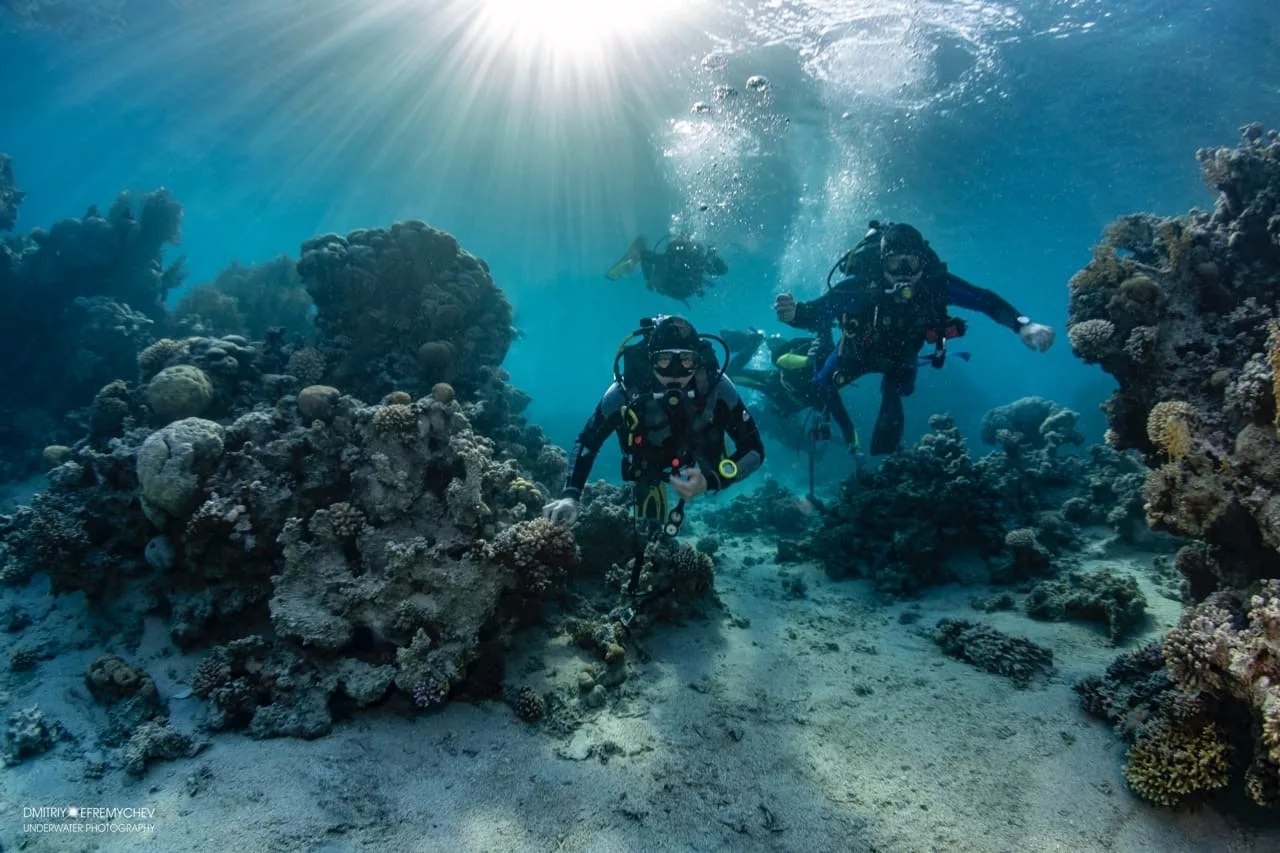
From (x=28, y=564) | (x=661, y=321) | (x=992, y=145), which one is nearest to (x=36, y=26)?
(x=28, y=564)

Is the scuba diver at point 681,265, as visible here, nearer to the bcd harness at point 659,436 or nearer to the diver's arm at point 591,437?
the bcd harness at point 659,436

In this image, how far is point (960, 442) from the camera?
9.80 metres

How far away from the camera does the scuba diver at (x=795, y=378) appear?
10977 millimetres

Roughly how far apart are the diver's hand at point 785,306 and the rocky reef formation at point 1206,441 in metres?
3.66

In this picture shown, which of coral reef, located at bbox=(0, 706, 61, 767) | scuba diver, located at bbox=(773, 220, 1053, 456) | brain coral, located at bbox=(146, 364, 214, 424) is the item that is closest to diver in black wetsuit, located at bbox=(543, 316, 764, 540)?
scuba diver, located at bbox=(773, 220, 1053, 456)

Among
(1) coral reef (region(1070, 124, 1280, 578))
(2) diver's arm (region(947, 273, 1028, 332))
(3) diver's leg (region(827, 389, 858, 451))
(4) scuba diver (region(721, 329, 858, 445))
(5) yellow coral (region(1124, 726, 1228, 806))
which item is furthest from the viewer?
(4) scuba diver (region(721, 329, 858, 445))

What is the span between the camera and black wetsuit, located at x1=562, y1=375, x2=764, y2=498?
619cm

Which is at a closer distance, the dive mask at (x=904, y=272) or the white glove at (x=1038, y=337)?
the white glove at (x=1038, y=337)

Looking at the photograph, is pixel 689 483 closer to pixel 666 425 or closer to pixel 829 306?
pixel 666 425

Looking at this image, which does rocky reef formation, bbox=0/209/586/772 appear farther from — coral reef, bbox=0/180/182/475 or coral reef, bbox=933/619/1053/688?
coral reef, bbox=0/180/182/475

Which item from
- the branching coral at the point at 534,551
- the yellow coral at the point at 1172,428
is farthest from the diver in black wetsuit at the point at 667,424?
the yellow coral at the point at 1172,428

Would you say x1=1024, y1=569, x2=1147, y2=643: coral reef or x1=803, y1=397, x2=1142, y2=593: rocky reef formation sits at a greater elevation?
x1=803, y1=397, x2=1142, y2=593: rocky reef formation

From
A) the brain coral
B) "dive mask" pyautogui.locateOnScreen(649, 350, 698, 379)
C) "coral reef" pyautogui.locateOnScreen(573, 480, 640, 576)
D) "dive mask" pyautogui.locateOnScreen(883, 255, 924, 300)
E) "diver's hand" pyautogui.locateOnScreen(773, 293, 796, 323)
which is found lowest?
"coral reef" pyautogui.locateOnScreen(573, 480, 640, 576)

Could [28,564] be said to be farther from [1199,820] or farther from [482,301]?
[1199,820]
